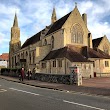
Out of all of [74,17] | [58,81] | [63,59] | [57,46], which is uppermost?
[74,17]

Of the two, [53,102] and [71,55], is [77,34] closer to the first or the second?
[71,55]

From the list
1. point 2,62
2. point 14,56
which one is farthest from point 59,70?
point 2,62

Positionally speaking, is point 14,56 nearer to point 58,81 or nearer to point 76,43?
point 76,43

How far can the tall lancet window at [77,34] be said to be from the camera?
4672 centimetres

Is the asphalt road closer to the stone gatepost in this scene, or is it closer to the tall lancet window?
the stone gatepost

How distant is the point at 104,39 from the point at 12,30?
39.0m

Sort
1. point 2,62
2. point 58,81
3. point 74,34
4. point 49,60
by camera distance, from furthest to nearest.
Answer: point 2,62
point 74,34
point 49,60
point 58,81

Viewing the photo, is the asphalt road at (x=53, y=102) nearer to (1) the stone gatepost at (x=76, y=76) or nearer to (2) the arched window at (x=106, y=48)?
(1) the stone gatepost at (x=76, y=76)


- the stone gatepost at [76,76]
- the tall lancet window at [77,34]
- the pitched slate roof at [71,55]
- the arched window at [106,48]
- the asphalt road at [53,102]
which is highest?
the tall lancet window at [77,34]

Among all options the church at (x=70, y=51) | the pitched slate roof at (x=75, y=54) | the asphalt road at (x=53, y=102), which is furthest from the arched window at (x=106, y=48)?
the asphalt road at (x=53, y=102)

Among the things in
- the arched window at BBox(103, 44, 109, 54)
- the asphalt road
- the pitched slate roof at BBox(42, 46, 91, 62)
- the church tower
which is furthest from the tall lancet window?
the church tower

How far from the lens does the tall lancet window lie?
46.7 m

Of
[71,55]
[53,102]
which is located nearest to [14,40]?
[71,55]

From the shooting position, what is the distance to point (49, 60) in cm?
4406
